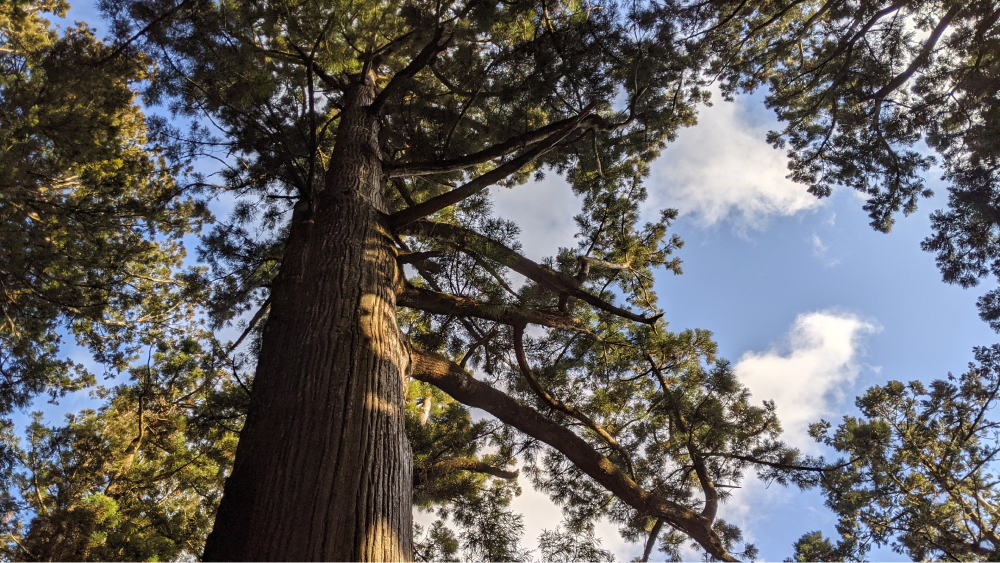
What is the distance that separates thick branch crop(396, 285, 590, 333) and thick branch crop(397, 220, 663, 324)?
0.75 ft

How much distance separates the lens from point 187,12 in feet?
12.3

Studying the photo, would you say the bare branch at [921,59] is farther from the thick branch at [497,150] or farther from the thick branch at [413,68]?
the thick branch at [413,68]

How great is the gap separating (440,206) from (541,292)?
1099mm

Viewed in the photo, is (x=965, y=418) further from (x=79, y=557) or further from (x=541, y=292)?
(x=79, y=557)

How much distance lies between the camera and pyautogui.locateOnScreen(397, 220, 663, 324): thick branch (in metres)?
3.51

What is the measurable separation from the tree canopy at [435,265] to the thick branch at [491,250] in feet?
0.06

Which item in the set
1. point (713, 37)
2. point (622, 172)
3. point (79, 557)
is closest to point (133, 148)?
point (79, 557)

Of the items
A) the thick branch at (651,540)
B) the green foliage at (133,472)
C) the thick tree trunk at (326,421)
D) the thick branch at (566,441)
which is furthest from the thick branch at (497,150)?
the thick branch at (651,540)

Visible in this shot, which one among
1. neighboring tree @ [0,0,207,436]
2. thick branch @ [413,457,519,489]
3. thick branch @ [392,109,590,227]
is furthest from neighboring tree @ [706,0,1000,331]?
neighboring tree @ [0,0,207,436]

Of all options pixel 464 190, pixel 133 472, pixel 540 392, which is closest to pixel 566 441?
pixel 540 392

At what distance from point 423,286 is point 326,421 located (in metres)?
2.58

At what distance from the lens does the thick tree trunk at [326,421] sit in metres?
1.71

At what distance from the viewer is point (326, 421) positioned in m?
1.99

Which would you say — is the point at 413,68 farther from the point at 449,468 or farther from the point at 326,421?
the point at 449,468
